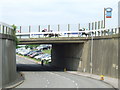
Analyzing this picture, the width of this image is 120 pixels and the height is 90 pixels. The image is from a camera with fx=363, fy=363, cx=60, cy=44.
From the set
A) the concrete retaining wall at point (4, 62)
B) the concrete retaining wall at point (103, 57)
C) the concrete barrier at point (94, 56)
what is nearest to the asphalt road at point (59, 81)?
the concrete retaining wall at point (4, 62)

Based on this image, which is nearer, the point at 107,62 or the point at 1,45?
the point at 1,45

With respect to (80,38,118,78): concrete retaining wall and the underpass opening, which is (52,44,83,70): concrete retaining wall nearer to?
the underpass opening

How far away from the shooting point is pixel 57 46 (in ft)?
236

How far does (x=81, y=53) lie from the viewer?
186ft

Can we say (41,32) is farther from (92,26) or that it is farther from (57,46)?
(57,46)

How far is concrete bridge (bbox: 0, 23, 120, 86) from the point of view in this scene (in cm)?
3284

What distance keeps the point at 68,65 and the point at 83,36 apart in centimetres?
908

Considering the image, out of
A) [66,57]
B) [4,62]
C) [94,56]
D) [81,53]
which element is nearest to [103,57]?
[94,56]

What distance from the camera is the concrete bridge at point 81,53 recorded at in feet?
108

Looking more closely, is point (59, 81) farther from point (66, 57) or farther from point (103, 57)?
point (66, 57)

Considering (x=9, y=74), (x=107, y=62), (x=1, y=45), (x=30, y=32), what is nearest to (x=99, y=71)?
(x=107, y=62)

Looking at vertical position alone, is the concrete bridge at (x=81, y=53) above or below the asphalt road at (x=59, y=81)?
above

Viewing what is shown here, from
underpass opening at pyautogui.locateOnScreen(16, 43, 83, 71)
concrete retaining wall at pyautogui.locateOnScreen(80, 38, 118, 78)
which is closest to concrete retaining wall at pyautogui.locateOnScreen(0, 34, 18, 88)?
concrete retaining wall at pyautogui.locateOnScreen(80, 38, 118, 78)

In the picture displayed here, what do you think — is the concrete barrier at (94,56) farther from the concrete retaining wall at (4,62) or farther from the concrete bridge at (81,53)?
the concrete retaining wall at (4,62)
